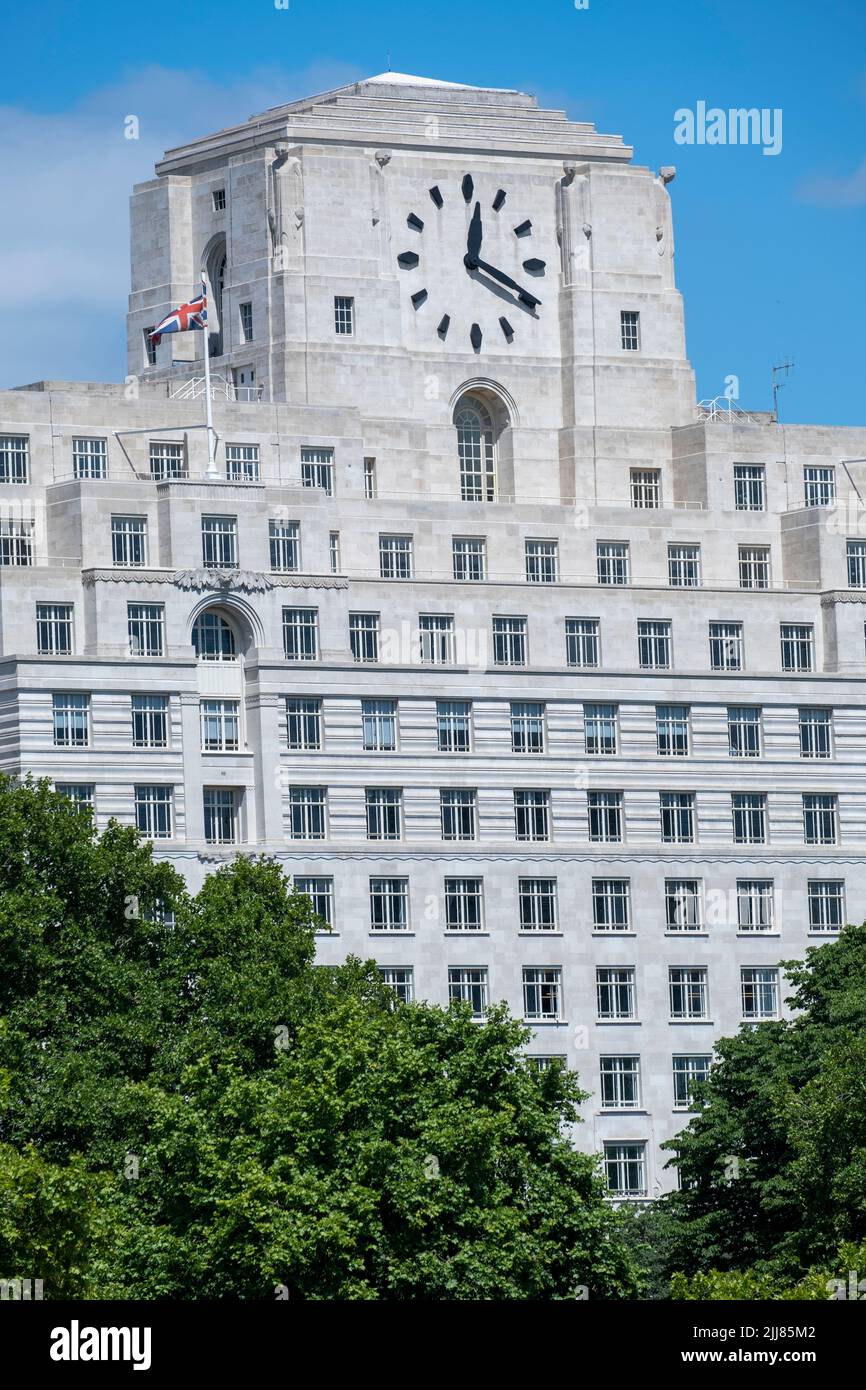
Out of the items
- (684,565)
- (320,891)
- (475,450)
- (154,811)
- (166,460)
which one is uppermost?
(475,450)

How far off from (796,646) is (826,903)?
12111 millimetres

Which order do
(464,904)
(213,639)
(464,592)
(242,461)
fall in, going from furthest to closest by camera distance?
(464,592)
(242,461)
(464,904)
(213,639)

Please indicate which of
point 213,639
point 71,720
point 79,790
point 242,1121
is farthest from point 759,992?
point 242,1121

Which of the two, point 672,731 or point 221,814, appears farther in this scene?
point 672,731

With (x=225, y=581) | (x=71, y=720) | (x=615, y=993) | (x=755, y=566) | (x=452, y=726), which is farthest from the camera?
(x=755, y=566)

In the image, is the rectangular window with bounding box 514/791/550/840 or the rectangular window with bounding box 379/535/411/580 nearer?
the rectangular window with bounding box 514/791/550/840

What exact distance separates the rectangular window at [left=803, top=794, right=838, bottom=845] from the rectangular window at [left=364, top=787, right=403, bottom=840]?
20.5 metres

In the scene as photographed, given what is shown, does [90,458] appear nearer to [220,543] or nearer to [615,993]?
[220,543]

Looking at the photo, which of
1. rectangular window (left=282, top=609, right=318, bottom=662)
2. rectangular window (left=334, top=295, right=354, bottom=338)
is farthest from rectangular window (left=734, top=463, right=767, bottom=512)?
rectangular window (left=282, top=609, right=318, bottom=662)

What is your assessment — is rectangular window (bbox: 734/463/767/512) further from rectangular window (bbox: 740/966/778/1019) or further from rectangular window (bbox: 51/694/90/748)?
rectangular window (bbox: 51/694/90/748)

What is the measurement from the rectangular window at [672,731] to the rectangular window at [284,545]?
60.7 feet

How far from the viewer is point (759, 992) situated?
13262 centimetres

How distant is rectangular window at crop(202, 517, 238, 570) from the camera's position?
124062mm
